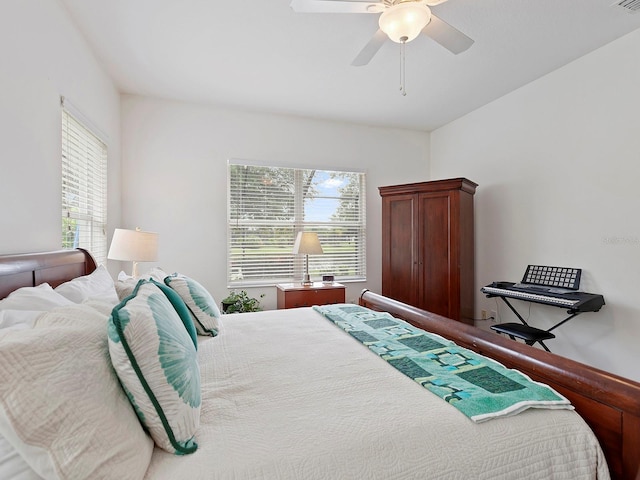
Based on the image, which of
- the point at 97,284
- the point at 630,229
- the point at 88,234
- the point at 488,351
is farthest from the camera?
the point at 88,234

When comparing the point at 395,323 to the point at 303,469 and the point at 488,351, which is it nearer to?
the point at 488,351

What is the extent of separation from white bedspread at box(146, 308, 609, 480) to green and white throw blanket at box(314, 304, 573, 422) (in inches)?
1.5

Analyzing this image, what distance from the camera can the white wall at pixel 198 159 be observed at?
357 cm

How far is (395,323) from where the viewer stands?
2.07 metres

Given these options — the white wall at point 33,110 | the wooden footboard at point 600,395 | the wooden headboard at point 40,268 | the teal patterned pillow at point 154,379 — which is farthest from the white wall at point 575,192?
the white wall at point 33,110

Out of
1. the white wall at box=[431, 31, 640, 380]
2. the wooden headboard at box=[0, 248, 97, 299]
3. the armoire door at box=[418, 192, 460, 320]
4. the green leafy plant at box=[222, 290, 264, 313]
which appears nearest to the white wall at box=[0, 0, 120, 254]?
the wooden headboard at box=[0, 248, 97, 299]

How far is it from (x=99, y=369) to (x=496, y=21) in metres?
2.98

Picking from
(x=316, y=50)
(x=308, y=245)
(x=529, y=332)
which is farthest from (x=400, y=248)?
(x=316, y=50)

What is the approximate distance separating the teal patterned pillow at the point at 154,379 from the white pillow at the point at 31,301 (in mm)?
494

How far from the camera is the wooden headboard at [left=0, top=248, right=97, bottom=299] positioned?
136 centimetres

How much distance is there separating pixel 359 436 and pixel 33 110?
2.24 metres

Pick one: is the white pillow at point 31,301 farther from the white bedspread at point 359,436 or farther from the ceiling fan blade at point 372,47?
the ceiling fan blade at point 372,47

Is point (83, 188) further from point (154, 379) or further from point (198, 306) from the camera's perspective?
point (154, 379)

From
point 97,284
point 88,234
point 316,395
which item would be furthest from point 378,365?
point 88,234
